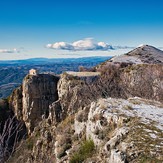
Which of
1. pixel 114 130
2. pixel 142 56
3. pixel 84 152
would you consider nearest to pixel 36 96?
pixel 142 56

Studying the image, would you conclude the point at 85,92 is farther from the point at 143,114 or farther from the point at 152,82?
the point at 143,114

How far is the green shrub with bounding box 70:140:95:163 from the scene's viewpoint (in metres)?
12.9

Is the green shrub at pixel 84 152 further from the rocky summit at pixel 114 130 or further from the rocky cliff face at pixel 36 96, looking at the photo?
the rocky cliff face at pixel 36 96

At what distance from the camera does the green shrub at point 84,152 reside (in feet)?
42.2

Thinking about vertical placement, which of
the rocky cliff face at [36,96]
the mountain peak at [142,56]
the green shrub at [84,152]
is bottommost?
the rocky cliff face at [36,96]

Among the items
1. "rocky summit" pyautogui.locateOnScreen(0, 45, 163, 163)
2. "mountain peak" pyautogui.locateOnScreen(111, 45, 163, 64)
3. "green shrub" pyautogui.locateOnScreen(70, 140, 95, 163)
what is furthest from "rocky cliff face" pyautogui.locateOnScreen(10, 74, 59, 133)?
"green shrub" pyautogui.locateOnScreen(70, 140, 95, 163)

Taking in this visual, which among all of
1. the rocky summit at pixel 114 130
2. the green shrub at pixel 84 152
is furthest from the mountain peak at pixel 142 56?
the green shrub at pixel 84 152

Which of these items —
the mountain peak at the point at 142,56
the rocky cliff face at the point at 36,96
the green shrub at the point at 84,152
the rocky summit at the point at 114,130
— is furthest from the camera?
the mountain peak at the point at 142,56

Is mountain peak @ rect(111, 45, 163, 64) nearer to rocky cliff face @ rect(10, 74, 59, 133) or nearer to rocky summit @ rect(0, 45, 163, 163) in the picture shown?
rocky cliff face @ rect(10, 74, 59, 133)

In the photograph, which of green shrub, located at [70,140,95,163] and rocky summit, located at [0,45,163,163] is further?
green shrub, located at [70,140,95,163]

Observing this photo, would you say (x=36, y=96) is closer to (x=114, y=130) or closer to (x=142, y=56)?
(x=142, y=56)

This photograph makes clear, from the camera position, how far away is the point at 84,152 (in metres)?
13.2

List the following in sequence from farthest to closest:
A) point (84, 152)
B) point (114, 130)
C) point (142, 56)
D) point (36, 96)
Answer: point (142, 56)
point (36, 96)
point (84, 152)
point (114, 130)

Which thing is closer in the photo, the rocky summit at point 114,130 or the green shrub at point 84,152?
the rocky summit at point 114,130
